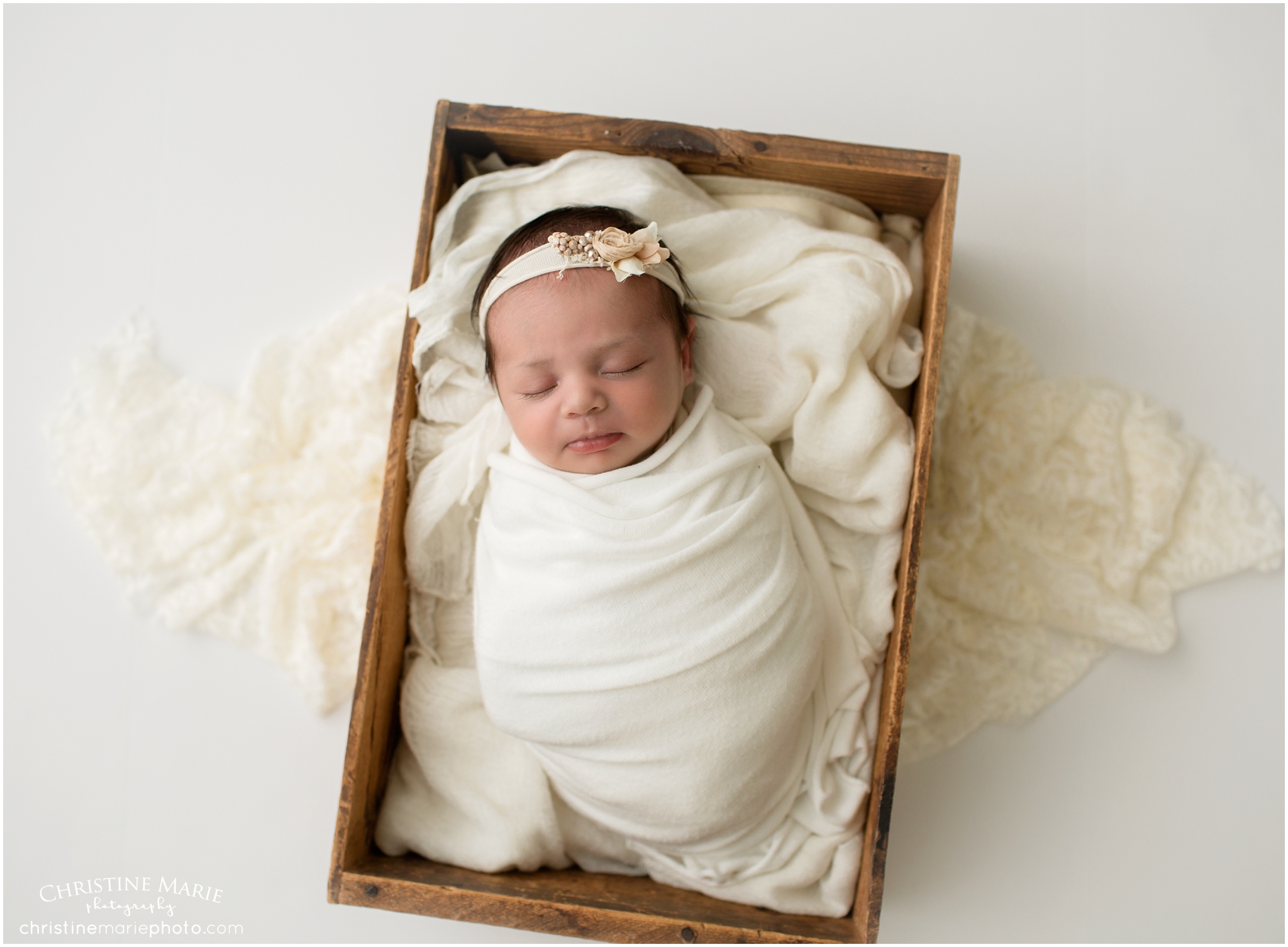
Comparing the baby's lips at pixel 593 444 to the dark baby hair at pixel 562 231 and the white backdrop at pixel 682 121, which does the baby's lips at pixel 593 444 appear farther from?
the white backdrop at pixel 682 121

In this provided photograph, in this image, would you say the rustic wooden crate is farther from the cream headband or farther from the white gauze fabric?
the cream headband

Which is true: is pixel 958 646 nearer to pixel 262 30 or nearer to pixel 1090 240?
pixel 1090 240

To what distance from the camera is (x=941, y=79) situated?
1.75 meters

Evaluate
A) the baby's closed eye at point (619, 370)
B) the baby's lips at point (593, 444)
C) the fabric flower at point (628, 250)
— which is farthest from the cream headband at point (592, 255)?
the baby's lips at point (593, 444)

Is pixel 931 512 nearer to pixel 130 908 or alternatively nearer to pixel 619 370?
pixel 619 370

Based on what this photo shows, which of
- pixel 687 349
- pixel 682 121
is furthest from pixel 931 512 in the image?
pixel 682 121

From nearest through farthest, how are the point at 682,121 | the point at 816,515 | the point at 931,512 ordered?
the point at 816,515 < the point at 931,512 < the point at 682,121

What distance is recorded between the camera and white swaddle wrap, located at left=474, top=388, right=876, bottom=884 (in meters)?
1.21

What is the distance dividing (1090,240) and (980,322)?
1.05 feet

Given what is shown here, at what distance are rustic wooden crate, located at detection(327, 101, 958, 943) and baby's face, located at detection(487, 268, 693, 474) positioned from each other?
226mm

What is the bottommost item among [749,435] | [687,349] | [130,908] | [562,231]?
[130,908]

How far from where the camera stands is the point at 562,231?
1.25m

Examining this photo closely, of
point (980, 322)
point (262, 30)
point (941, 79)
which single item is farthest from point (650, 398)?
point (262, 30)

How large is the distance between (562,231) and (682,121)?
65 centimetres
